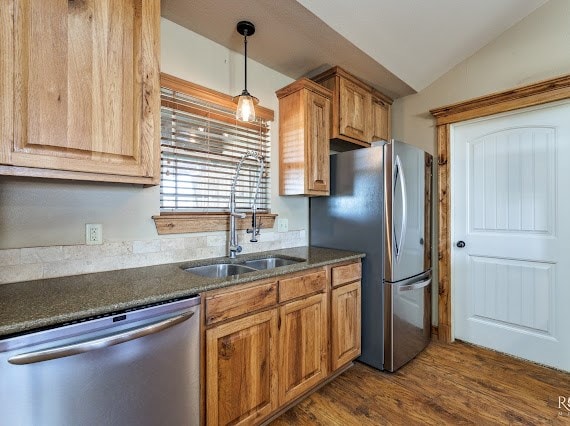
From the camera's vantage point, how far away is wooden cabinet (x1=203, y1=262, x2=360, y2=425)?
137cm

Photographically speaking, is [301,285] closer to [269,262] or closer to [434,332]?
[269,262]

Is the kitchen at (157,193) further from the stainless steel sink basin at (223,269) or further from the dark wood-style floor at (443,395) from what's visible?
the dark wood-style floor at (443,395)

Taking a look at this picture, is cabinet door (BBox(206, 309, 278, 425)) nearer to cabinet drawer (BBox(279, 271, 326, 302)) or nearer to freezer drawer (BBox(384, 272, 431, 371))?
cabinet drawer (BBox(279, 271, 326, 302))

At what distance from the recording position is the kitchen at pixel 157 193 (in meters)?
1.39

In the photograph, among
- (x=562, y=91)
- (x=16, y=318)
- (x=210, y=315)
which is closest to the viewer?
(x=16, y=318)

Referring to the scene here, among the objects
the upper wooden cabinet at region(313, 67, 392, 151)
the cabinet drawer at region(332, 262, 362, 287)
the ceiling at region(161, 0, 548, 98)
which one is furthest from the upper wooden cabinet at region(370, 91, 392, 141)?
the cabinet drawer at region(332, 262, 362, 287)

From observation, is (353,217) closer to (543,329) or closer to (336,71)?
(336,71)

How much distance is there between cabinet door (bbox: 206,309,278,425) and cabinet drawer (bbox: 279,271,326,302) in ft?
0.41

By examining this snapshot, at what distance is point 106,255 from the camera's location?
159 centimetres

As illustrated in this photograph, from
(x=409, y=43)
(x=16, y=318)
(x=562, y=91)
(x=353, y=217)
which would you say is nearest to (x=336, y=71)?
(x=409, y=43)

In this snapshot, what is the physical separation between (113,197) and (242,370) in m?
1.18

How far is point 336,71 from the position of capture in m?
2.43

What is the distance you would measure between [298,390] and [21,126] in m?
1.90

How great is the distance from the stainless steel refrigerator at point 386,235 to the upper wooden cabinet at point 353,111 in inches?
10.9
